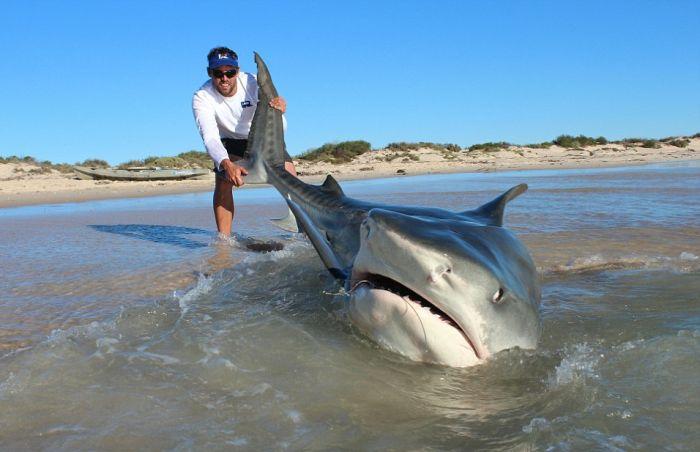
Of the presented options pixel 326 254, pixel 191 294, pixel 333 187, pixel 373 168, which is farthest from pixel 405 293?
pixel 373 168

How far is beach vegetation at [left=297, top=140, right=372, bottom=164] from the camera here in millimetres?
29297

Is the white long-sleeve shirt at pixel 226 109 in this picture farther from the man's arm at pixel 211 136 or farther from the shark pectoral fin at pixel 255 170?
the shark pectoral fin at pixel 255 170

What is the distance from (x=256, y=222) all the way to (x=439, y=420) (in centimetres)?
615

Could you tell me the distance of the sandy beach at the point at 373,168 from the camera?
1480 centimetres

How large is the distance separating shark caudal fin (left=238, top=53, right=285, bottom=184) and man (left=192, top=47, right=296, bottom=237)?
0.14 m

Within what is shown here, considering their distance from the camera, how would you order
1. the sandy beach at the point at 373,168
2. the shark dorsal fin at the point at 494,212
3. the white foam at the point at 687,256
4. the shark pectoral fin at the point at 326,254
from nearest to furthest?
1. the shark pectoral fin at the point at 326,254
2. the shark dorsal fin at the point at 494,212
3. the white foam at the point at 687,256
4. the sandy beach at the point at 373,168

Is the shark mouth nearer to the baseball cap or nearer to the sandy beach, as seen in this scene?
the baseball cap

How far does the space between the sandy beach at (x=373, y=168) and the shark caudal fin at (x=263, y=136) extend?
8981 mm

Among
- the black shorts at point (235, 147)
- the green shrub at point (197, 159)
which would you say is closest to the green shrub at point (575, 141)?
the green shrub at point (197, 159)

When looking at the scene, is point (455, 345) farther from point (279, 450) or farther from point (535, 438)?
point (279, 450)

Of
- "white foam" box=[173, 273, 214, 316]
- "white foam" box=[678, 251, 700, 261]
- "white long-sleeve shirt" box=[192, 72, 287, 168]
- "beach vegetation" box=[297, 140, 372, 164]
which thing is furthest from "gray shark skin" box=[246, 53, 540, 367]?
"beach vegetation" box=[297, 140, 372, 164]

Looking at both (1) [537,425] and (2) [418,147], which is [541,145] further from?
(1) [537,425]

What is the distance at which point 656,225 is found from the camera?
19.6 ft

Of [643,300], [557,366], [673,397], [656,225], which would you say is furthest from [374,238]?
[656,225]
